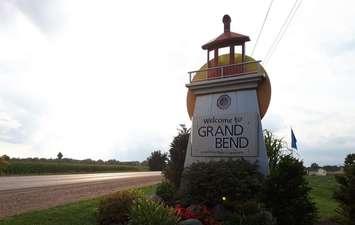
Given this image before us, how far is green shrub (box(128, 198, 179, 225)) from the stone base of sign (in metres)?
6.20

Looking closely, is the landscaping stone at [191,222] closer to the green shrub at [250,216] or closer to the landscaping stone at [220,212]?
the green shrub at [250,216]

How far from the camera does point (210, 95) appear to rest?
1847cm

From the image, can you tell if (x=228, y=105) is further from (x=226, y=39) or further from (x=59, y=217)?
(x=59, y=217)

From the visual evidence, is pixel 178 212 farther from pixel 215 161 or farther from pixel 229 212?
pixel 215 161

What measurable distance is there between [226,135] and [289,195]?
388 cm

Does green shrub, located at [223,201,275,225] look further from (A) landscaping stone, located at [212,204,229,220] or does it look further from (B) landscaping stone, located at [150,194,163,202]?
(B) landscaping stone, located at [150,194,163,202]

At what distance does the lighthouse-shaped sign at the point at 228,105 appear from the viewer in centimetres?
1698

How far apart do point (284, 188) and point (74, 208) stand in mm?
6991

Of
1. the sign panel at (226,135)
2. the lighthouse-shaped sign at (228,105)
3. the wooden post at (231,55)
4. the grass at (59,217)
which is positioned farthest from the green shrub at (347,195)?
the grass at (59,217)

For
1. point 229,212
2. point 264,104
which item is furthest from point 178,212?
point 264,104

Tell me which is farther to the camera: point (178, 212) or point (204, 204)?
point (204, 204)

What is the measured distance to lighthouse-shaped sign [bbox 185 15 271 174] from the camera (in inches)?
669

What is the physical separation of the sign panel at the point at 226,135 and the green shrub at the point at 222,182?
2.70 ft

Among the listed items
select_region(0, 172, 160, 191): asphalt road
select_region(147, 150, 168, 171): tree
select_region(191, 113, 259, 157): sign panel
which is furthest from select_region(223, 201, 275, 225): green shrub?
select_region(147, 150, 168, 171): tree
